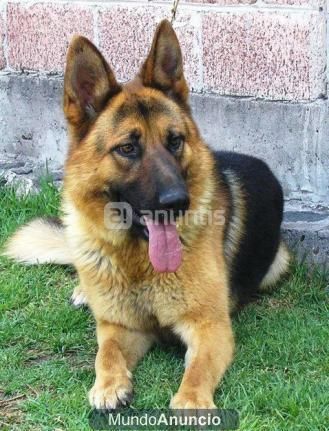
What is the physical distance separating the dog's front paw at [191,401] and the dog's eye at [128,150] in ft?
3.68

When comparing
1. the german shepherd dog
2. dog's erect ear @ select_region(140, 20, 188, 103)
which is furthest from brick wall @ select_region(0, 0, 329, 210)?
dog's erect ear @ select_region(140, 20, 188, 103)

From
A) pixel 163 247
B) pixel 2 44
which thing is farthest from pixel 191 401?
pixel 2 44

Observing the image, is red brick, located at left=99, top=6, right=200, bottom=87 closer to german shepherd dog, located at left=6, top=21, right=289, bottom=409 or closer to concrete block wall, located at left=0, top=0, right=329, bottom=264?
concrete block wall, located at left=0, top=0, right=329, bottom=264

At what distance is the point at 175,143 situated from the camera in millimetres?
4113

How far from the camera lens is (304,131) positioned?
17.3 ft

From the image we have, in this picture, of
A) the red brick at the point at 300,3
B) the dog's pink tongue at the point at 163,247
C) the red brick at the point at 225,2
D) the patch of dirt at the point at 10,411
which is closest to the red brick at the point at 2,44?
the red brick at the point at 225,2

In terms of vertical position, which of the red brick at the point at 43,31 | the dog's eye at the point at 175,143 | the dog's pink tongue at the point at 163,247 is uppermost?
the red brick at the point at 43,31

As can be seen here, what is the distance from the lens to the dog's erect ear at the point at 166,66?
4129 mm

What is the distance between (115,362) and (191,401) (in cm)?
52

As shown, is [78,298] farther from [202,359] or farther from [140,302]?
[202,359]

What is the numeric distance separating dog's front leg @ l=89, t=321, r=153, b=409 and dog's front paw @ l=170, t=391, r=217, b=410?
0.86 ft

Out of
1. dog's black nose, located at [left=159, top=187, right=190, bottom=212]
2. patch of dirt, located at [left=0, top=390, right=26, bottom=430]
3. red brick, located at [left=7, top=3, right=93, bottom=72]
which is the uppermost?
red brick, located at [left=7, top=3, right=93, bottom=72]

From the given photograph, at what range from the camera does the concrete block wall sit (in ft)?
16.9

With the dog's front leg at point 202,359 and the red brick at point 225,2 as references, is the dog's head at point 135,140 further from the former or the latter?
the red brick at point 225,2
